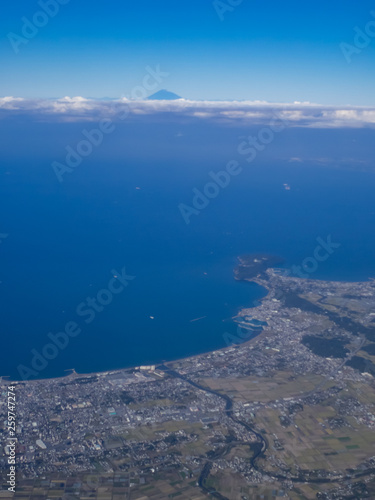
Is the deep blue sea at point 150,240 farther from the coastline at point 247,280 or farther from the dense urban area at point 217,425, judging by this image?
the dense urban area at point 217,425

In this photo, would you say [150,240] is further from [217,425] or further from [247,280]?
[217,425]

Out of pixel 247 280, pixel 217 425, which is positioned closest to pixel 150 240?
pixel 247 280

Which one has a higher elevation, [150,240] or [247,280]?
[150,240]

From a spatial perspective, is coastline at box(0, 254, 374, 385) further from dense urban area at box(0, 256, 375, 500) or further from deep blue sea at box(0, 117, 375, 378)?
deep blue sea at box(0, 117, 375, 378)

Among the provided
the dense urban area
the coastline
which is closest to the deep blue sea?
the coastline

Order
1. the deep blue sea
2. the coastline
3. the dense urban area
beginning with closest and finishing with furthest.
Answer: the dense urban area
the coastline
the deep blue sea

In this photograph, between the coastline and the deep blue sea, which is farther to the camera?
the deep blue sea

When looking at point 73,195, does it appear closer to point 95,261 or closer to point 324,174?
point 95,261

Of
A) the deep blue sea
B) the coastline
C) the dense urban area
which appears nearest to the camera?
the dense urban area

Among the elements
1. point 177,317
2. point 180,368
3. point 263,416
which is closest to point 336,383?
point 263,416
